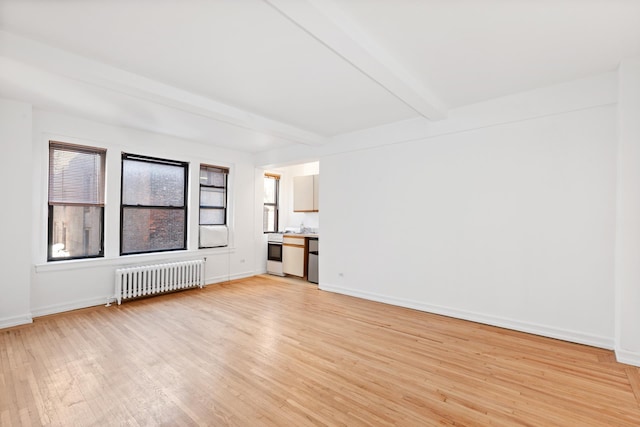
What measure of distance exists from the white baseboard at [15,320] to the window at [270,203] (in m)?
4.33

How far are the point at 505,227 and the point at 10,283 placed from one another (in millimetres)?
6173

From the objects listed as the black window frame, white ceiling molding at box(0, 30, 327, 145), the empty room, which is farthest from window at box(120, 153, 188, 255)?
white ceiling molding at box(0, 30, 327, 145)

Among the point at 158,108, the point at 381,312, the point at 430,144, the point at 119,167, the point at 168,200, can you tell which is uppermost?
the point at 158,108

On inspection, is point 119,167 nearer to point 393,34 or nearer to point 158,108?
point 158,108

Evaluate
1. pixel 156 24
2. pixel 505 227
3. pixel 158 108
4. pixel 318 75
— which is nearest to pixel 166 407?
pixel 156 24

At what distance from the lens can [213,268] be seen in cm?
593

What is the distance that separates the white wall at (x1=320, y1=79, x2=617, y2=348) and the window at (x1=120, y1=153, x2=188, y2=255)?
341 cm

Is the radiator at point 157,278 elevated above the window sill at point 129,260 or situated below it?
below

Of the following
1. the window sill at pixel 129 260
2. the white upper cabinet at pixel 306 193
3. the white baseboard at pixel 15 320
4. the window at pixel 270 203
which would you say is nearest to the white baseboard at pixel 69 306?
the white baseboard at pixel 15 320

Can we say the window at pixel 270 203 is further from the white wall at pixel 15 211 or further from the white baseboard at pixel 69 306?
the white wall at pixel 15 211

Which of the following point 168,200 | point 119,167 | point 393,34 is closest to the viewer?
point 393,34

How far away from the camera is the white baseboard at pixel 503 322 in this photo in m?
3.07

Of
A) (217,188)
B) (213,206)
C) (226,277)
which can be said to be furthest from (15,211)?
(226,277)

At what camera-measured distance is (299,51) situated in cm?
256
